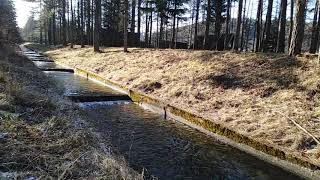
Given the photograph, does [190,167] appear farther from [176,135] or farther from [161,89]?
[161,89]

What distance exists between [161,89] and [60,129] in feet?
24.4

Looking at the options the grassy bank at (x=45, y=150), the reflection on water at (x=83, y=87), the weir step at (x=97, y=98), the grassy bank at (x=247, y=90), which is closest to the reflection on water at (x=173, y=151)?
the grassy bank at (x=247, y=90)

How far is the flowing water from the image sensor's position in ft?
23.1

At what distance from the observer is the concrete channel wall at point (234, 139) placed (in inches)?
277

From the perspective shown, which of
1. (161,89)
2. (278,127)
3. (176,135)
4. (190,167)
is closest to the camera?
(190,167)

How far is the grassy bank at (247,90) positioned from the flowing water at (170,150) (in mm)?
723

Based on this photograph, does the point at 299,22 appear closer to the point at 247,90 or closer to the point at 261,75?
the point at 261,75

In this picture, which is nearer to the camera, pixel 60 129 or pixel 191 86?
pixel 60 129

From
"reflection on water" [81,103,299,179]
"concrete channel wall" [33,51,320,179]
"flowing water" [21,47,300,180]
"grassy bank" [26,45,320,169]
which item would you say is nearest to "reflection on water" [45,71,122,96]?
"grassy bank" [26,45,320,169]

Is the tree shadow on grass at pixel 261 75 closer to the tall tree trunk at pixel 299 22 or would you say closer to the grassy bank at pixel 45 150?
the tall tree trunk at pixel 299 22

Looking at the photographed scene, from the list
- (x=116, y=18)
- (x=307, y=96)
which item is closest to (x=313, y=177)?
(x=307, y=96)

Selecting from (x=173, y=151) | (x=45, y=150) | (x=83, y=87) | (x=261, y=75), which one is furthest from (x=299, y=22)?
(x=45, y=150)

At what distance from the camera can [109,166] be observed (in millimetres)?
5129

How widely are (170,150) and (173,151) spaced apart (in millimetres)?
86
